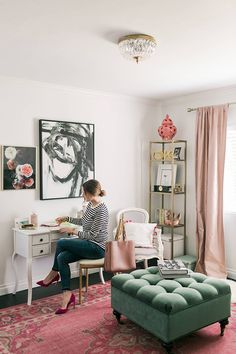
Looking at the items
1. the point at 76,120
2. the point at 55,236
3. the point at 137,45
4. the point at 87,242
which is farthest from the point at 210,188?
the point at 137,45

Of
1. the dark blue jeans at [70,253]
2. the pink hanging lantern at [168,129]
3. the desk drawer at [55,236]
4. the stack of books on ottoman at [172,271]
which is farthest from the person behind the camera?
the pink hanging lantern at [168,129]

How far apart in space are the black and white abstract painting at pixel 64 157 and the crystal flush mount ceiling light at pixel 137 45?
1.71 m

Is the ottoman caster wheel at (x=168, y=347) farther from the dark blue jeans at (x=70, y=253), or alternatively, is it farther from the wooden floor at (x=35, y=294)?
the wooden floor at (x=35, y=294)

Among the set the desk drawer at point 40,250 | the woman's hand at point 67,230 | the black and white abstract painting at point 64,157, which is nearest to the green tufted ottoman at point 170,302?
the woman's hand at point 67,230

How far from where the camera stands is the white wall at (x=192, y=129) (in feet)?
14.8

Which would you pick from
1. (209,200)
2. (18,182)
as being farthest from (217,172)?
(18,182)

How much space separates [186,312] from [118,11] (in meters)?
2.21

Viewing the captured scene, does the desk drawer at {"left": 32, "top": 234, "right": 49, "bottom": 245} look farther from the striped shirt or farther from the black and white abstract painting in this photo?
the black and white abstract painting

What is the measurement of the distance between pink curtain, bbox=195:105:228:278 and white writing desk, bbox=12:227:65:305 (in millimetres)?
1943

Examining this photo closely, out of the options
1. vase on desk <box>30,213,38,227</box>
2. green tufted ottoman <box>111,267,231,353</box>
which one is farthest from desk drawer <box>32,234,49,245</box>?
green tufted ottoman <box>111,267,231,353</box>

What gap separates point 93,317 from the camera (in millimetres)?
3346

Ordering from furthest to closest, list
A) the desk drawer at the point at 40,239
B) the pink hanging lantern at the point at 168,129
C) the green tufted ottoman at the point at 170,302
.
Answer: the pink hanging lantern at the point at 168,129 < the desk drawer at the point at 40,239 < the green tufted ottoman at the point at 170,302

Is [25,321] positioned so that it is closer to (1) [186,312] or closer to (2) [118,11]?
(1) [186,312]

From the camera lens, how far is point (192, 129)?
4.97 meters
